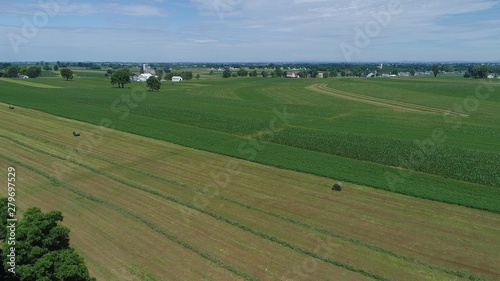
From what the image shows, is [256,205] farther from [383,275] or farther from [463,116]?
[463,116]

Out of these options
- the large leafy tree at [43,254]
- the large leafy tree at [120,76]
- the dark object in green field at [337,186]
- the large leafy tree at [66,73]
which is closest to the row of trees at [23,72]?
the large leafy tree at [66,73]

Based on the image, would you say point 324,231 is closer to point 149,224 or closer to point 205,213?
point 205,213

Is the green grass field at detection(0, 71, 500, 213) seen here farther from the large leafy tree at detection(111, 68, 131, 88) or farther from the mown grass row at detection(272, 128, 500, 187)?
the large leafy tree at detection(111, 68, 131, 88)

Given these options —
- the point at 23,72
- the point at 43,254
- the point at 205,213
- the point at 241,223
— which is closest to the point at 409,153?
the point at 241,223

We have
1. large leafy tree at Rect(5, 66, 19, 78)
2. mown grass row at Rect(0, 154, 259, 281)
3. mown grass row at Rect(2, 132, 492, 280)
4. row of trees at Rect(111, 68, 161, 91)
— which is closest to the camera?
Answer: mown grass row at Rect(0, 154, 259, 281)

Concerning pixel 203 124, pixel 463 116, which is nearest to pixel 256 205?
pixel 203 124

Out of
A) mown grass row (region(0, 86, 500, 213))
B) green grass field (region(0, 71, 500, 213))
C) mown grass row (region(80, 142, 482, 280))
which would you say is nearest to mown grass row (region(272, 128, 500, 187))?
green grass field (region(0, 71, 500, 213))
